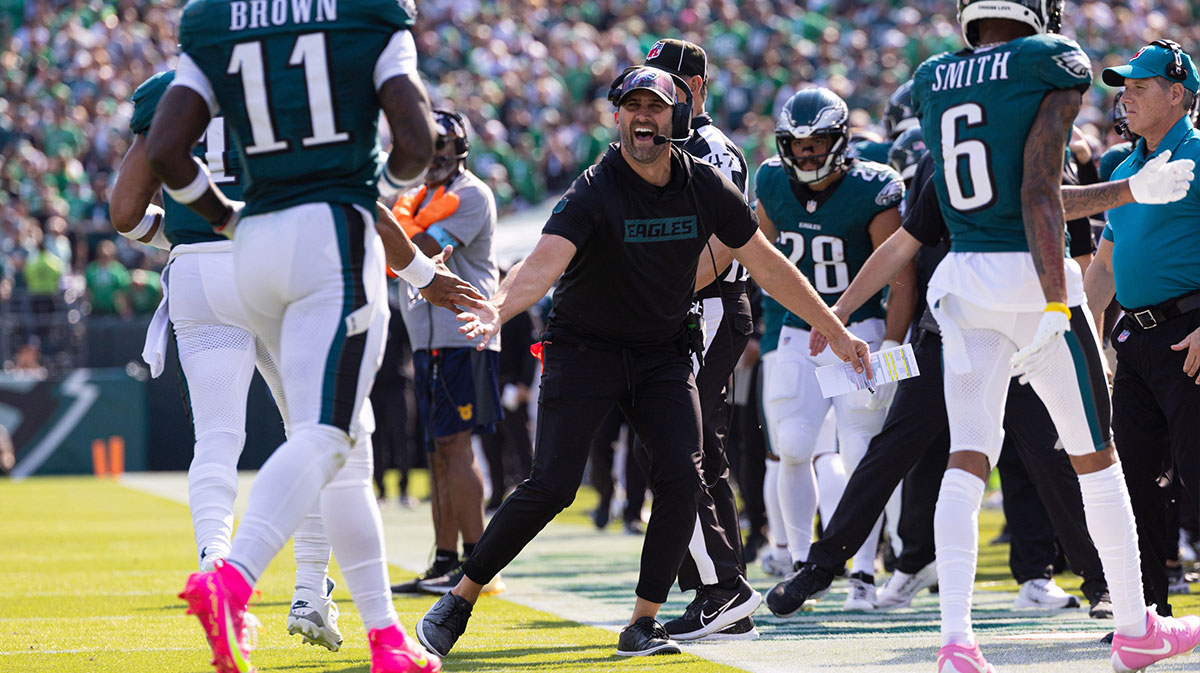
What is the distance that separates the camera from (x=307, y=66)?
4090mm

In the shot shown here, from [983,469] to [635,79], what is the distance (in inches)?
67.6

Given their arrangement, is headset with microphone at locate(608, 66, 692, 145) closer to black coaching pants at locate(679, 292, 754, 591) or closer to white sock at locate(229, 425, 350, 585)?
black coaching pants at locate(679, 292, 754, 591)

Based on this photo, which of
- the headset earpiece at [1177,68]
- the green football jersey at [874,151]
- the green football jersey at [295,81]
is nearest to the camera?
the green football jersey at [295,81]

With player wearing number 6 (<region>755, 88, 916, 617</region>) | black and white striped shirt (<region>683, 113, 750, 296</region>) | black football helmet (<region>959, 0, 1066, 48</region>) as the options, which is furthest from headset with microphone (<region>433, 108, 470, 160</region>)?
black football helmet (<region>959, 0, 1066, 48</region>)

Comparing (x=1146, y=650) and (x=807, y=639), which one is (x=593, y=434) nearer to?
(x=807, y=639)

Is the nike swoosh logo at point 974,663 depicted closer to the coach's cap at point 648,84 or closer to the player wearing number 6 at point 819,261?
the coach's cap at point 648,84

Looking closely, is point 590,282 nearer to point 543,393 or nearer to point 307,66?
point 543,393

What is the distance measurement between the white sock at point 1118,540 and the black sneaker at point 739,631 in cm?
154

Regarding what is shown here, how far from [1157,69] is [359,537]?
3286 mm

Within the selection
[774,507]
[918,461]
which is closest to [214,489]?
[918,461]

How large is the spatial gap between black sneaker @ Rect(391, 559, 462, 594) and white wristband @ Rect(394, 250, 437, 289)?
3.01 meters

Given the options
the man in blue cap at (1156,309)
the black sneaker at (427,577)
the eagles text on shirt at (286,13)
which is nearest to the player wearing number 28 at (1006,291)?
the man in blue cap at (1156,309)

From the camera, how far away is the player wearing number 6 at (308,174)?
406 centimetres

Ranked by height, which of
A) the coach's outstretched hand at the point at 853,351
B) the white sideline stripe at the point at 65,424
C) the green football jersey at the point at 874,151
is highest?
the green football jersey at the point at 874,151
